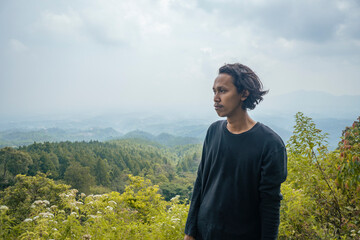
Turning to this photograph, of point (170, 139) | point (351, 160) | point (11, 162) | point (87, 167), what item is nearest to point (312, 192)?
point (351, 160)

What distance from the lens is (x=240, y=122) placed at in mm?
1474

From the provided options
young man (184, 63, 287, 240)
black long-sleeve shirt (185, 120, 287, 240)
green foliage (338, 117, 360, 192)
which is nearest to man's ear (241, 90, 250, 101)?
young man (184, 63, 287, 240)

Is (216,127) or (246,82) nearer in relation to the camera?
(246,82)

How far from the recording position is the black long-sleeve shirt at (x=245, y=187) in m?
1.30

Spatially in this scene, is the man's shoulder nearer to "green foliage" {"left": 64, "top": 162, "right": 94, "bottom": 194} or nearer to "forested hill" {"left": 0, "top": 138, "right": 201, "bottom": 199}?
"forested hill" {"left": 0, "top": 138, "right": 201, "bottom": 199}

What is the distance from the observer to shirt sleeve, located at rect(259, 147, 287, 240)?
128cm

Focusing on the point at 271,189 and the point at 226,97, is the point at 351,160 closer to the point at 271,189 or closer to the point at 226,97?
→ the point at 271,189

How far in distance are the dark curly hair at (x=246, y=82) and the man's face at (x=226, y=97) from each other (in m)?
0.03

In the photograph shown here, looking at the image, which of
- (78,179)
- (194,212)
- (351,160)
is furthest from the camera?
(78,179)

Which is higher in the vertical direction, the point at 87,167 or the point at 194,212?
the point at 194,212

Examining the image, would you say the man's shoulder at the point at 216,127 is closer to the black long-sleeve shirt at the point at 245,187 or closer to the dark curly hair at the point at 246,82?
the black long-sleeve shirt at the point at 245,187

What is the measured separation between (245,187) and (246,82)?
0.62 metres

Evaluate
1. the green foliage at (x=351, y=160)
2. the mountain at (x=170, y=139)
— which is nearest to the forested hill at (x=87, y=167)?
the green foliage at (x=351, y=160)

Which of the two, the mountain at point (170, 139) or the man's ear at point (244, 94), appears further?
the mountain at point (170, 139)
